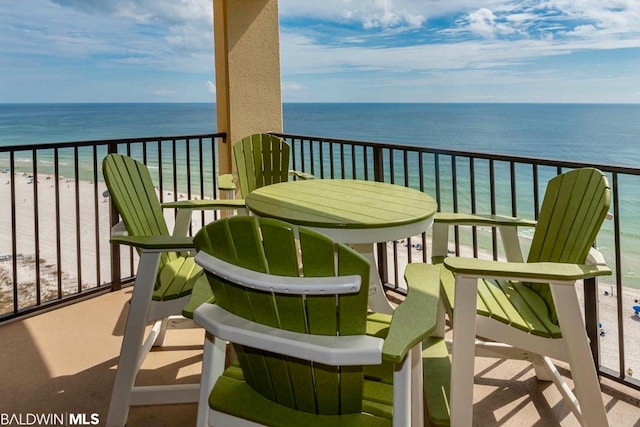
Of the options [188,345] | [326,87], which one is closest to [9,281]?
[188,345]

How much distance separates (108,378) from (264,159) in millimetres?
Result: 2179

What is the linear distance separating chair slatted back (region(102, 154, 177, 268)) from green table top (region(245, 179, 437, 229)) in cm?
50

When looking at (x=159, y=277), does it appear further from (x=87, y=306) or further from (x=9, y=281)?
(x=9, y=281)

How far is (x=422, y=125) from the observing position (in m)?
33.1

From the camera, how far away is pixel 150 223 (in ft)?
7.48

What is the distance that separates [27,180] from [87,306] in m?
18.1

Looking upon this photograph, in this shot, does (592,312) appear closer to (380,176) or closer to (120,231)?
(380,176)

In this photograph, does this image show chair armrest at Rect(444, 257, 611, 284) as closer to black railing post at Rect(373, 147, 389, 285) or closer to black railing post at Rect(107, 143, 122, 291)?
black railing post at Rect(373, 147, 389, 285)

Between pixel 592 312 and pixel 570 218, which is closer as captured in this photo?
pixel 570 218

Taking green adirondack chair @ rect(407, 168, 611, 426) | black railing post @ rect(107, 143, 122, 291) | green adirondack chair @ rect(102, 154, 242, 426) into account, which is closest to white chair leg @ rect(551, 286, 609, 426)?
green adirondack chair @ rect(407, 168, 611, 426)

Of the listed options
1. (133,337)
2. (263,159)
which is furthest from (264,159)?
(133,337)

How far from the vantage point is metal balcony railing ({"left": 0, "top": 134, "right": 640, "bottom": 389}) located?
2.70 meters

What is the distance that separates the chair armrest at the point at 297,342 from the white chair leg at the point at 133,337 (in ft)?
2.46

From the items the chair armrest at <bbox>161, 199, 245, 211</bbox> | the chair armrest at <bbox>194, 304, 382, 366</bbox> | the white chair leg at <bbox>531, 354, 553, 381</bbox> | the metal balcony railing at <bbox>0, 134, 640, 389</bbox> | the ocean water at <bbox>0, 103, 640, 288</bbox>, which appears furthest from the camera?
the ocean water at <bbox>0, 103, 640, 288</bbox>
